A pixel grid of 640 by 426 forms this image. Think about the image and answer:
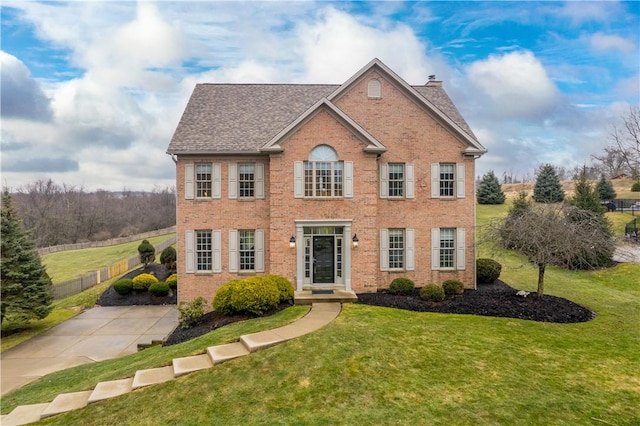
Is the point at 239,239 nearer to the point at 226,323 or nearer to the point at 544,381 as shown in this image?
the point at 226,323

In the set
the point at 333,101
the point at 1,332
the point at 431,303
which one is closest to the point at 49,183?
the point at 1,332

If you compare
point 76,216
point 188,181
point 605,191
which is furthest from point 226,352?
point 76,216

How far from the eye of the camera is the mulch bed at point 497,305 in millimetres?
12570

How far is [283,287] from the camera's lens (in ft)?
46.0

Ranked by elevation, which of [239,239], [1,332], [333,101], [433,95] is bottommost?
[1,332]

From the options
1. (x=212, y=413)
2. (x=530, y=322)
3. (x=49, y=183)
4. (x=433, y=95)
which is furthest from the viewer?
(x=49, y=183)

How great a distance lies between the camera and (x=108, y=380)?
945 cm

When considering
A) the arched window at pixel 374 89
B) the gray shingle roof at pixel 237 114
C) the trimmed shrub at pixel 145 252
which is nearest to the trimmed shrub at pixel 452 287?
the arched window at pixel 374 89

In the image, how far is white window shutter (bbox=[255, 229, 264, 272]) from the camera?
640 inches

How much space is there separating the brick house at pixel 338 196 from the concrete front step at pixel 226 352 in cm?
540

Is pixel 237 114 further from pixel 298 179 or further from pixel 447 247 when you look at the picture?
pixel 447 247

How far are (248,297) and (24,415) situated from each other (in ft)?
21.7

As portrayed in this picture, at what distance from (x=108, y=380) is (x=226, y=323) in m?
4.10

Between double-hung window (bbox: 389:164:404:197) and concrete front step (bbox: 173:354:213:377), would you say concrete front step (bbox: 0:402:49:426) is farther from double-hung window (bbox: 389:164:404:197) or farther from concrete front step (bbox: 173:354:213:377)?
double-hung window (bbox: 389:164:404:197)
